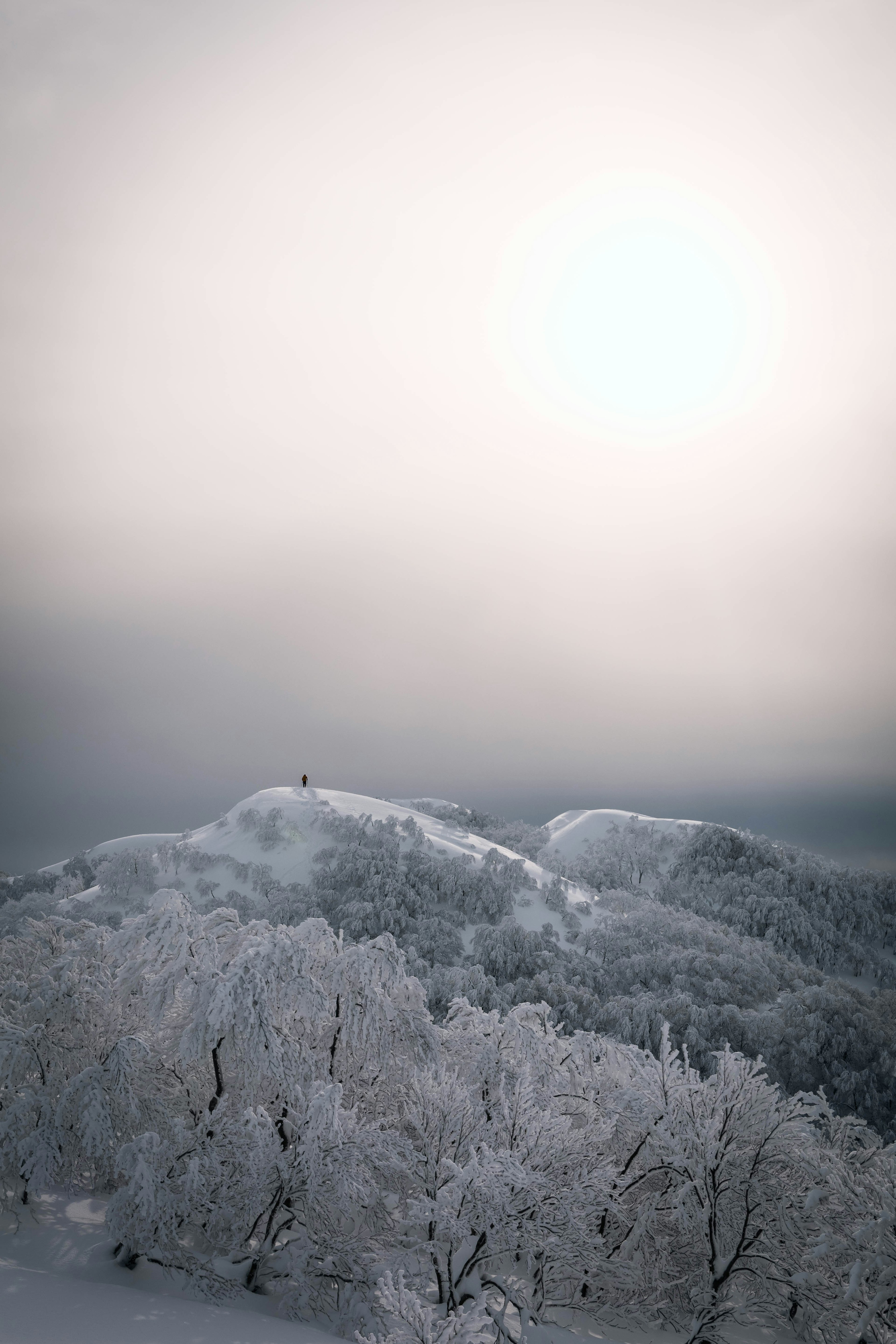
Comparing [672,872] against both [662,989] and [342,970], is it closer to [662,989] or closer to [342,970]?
[662,989]

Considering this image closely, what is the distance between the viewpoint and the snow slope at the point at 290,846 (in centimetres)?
5409

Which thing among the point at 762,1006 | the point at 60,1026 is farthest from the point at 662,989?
the point at 60,1026

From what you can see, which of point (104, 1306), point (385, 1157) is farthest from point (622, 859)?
point (104, 1306)

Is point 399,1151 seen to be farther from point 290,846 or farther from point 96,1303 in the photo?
point 290,846

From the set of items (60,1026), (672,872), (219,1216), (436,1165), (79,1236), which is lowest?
(672,872)

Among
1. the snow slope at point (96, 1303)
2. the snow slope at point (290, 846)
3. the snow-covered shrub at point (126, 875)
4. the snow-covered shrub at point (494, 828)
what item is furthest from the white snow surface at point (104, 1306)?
the snow-covered shrub at point (494, 828)

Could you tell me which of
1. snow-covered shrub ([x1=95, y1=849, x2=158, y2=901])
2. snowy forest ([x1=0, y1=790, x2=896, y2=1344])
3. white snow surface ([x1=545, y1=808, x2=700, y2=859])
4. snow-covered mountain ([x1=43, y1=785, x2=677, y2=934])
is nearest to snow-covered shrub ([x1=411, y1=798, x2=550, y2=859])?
white snow surface ([x1=545, y1=808, x2=700, y2=859])

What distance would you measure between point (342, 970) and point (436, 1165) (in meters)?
3.68

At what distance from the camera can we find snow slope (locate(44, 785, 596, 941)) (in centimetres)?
5409

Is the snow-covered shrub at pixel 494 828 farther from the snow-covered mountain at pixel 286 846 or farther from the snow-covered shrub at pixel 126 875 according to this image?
the snow-covered shrub at pixel 126 875

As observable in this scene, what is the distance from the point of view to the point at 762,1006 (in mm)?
45125

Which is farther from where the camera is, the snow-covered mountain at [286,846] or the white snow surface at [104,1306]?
the snow-covered mountain at [286,846]

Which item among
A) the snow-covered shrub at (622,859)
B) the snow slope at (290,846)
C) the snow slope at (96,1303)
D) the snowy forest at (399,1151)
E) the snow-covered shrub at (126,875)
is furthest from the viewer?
the snow-covered shrub at (622,859)

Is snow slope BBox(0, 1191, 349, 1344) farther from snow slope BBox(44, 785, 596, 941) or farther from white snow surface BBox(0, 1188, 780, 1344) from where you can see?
snow slope BBox(44, 785, 596, 941)
